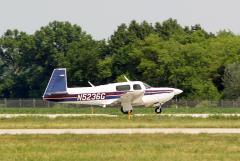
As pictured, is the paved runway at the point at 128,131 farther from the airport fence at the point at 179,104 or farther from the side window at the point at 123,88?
the airport fence at the point at 179,104

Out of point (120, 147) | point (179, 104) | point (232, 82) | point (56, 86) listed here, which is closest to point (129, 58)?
point (232, 82)

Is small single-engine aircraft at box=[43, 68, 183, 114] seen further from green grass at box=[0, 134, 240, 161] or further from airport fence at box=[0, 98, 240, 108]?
green grass at box=[0, 134, 240, 161]

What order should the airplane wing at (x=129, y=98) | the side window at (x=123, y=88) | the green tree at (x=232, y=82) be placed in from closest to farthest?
the airplane wing at (x=129, y=98), the side window at (x=123, y=88), the green tree at (x=232, y=82)

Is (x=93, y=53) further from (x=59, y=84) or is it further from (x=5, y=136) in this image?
(x=5, y=136)

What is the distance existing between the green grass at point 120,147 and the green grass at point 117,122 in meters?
7.06

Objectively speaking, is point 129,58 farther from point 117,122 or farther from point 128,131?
point 128,131

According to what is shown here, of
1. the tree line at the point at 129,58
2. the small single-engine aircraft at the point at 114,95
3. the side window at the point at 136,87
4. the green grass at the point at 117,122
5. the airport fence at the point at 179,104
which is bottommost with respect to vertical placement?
the green grass at the point at 117,122

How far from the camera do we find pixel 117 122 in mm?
39938

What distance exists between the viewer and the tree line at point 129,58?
9094 centimetres

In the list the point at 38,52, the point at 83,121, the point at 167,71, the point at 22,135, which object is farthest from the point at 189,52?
the point at 22,135

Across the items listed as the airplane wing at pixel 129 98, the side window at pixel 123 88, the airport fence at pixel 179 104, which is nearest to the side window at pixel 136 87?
the airplane wing at pixel 129 98

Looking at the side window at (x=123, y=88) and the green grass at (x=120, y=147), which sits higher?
the side window at (x=123, y=88)

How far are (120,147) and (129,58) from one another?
7534 centimetres

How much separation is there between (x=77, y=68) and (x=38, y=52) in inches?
444
